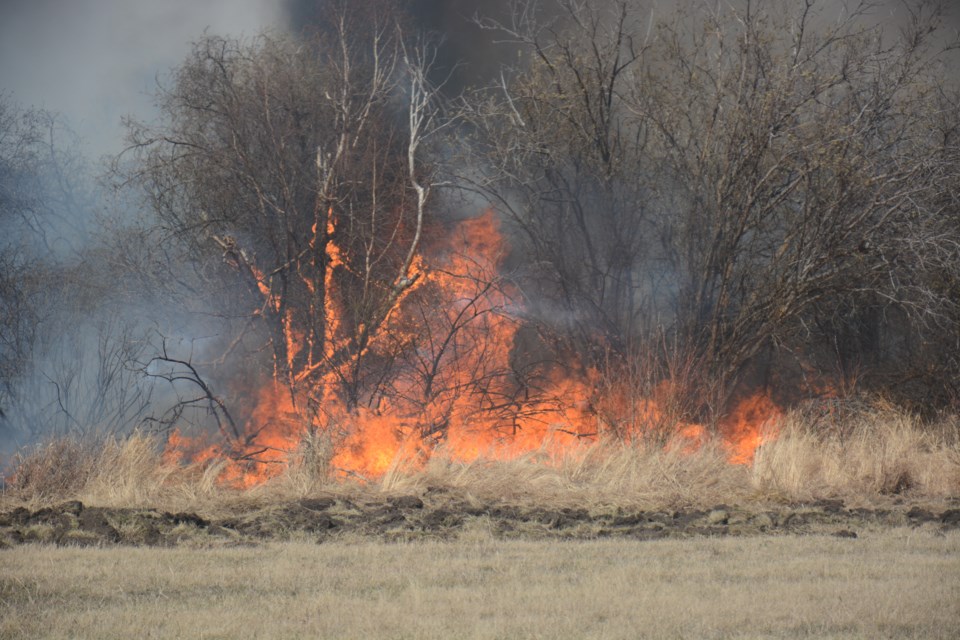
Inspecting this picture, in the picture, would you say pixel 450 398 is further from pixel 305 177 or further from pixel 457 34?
pixel 457 34

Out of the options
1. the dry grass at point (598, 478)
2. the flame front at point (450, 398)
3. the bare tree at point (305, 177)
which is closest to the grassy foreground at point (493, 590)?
the dry grass at point (598, 478)

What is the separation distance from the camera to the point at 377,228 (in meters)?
16.7

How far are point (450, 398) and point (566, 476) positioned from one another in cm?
358

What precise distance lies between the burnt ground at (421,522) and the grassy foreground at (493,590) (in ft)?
1.89

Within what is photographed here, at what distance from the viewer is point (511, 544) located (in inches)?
341

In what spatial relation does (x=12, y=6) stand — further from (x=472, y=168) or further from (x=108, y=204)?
(x=472, y=168)

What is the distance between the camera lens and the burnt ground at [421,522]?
9.09 m

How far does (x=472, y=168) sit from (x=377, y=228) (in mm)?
1797

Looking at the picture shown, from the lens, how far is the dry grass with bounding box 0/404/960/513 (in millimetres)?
11469

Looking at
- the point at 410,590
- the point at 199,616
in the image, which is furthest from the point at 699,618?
the point at 199,616

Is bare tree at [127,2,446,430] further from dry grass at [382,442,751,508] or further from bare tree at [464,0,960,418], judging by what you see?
dry grass at [382,442,751,508]

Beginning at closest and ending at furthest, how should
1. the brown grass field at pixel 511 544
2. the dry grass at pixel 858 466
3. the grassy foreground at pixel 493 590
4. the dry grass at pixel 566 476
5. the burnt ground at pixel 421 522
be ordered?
the grassy foreground at pixel 493 590
the brown grass field at pixel 511 544
the burnt ground at pixel 421 522
the dry grass at pixel 566 476
the dry grass at pixel 858 466

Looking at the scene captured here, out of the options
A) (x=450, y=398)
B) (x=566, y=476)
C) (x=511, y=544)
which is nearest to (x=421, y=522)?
(x=511, y=544)

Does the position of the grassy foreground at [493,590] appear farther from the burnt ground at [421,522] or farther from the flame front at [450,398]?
the flame front at [450,398]
